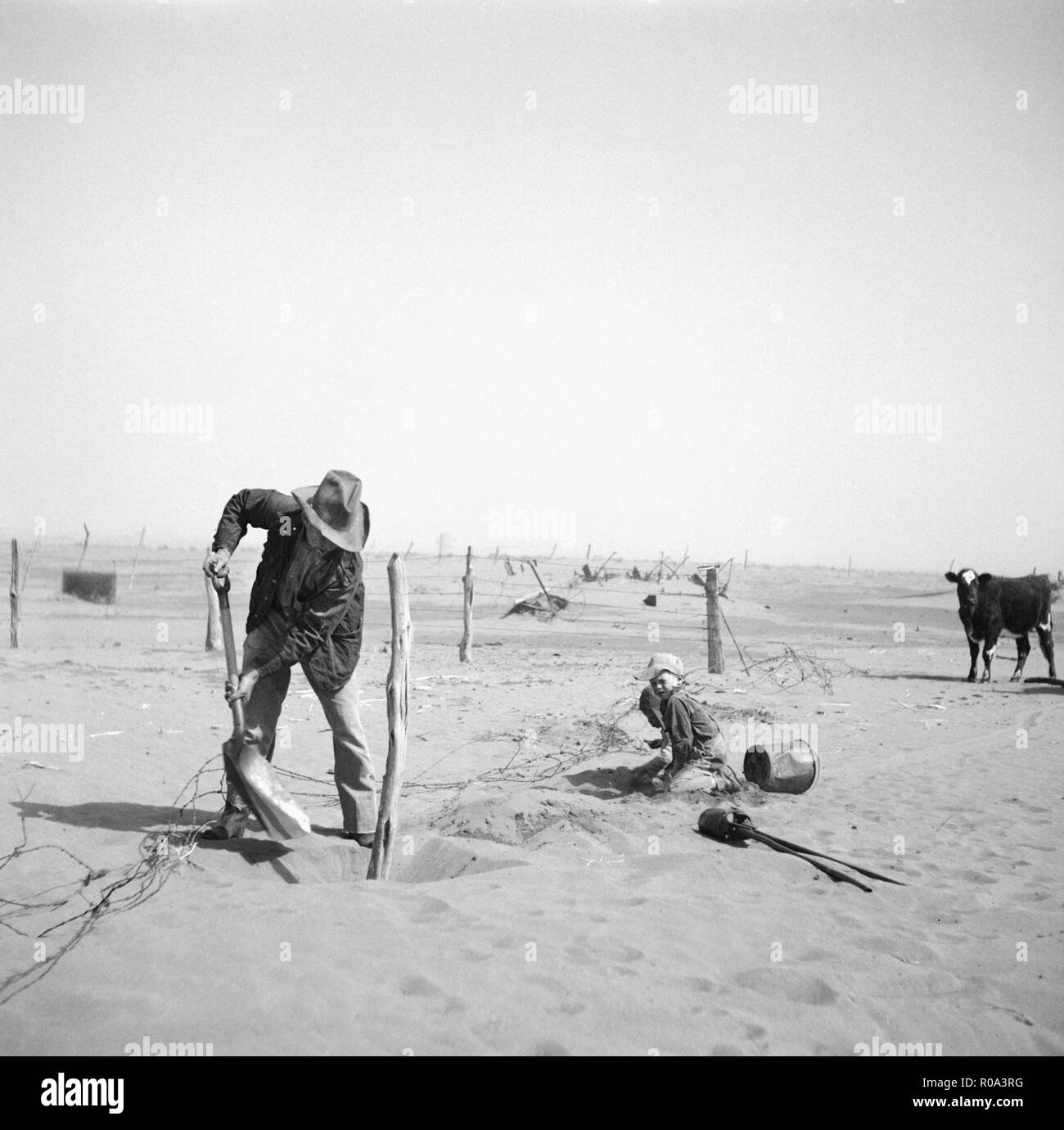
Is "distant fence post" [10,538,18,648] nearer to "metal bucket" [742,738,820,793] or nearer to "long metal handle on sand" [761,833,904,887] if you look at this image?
"metal bucket" [742,738,820,793]

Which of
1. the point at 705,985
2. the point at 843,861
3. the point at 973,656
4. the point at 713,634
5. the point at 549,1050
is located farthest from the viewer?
the point at 713,634

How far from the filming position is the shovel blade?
3967mm

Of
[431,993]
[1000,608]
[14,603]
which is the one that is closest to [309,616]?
[431,993]

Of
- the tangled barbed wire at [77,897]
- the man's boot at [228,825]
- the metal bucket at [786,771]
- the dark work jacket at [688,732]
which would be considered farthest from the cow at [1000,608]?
the tangled barbed wire at [77,897]

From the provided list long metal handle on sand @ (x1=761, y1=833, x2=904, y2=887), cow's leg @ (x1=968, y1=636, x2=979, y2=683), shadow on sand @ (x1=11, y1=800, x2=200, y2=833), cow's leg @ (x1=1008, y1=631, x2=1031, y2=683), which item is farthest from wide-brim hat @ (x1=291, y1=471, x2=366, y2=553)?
cow's leg @ (x1=1008, y1=631, x2=1031, y2=683)

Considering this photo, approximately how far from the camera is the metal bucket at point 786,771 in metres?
5.50

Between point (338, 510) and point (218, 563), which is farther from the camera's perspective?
point (338, 510)

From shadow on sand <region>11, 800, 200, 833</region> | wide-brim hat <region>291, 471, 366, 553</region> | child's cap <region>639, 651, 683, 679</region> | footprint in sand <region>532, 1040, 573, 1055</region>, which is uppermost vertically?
wide-brim hat <region>291, 471, 366, 553</region>

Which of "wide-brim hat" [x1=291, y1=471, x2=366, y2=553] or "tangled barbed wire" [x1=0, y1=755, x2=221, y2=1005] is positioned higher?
"wide-brim hat" [x1=291, y1=471, x2=366, y2=553]

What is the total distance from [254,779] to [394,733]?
2.52ft

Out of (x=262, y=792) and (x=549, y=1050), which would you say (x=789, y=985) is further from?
(x=262, y=792)

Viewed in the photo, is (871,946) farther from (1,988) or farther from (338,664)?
(1,988)

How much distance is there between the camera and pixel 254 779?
158 inches

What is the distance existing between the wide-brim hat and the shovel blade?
1.11 meters
